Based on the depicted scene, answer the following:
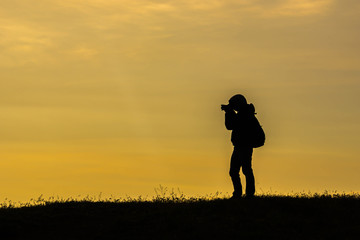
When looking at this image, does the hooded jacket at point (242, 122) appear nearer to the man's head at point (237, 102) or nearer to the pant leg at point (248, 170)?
the man's head at point (237, 102)

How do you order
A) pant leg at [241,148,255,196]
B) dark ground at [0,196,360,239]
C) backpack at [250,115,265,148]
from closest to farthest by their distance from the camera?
dark ground at [0,196,360,239], backpack at [250,115,265,148], pant leg at [241,148,255,196]

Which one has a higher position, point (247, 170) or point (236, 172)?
point (247, 170)

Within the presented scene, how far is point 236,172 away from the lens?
69.6 feet

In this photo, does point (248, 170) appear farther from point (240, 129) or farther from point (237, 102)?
point (237, 102)

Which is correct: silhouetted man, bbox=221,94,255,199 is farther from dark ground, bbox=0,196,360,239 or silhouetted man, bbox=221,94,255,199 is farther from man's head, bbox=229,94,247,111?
dark ground, bbox=0,196,360,239

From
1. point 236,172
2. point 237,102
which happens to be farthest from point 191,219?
point 237,102

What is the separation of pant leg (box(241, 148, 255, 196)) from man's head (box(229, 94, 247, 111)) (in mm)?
1336

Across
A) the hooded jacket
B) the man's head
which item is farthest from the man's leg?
the man's head

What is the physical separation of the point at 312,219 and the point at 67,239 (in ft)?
22.3

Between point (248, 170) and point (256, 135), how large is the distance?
1146mm

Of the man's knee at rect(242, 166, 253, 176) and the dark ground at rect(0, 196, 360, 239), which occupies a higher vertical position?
the man's knee at rect(242, 166, 253, 176)

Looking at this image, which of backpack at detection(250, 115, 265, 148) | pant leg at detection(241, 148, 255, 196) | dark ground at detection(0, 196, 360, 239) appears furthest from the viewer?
pant leg at detection(241, 148, 255, 196)

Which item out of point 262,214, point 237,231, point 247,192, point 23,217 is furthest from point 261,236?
point 23,217

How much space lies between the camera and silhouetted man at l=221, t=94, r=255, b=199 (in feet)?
68.5
